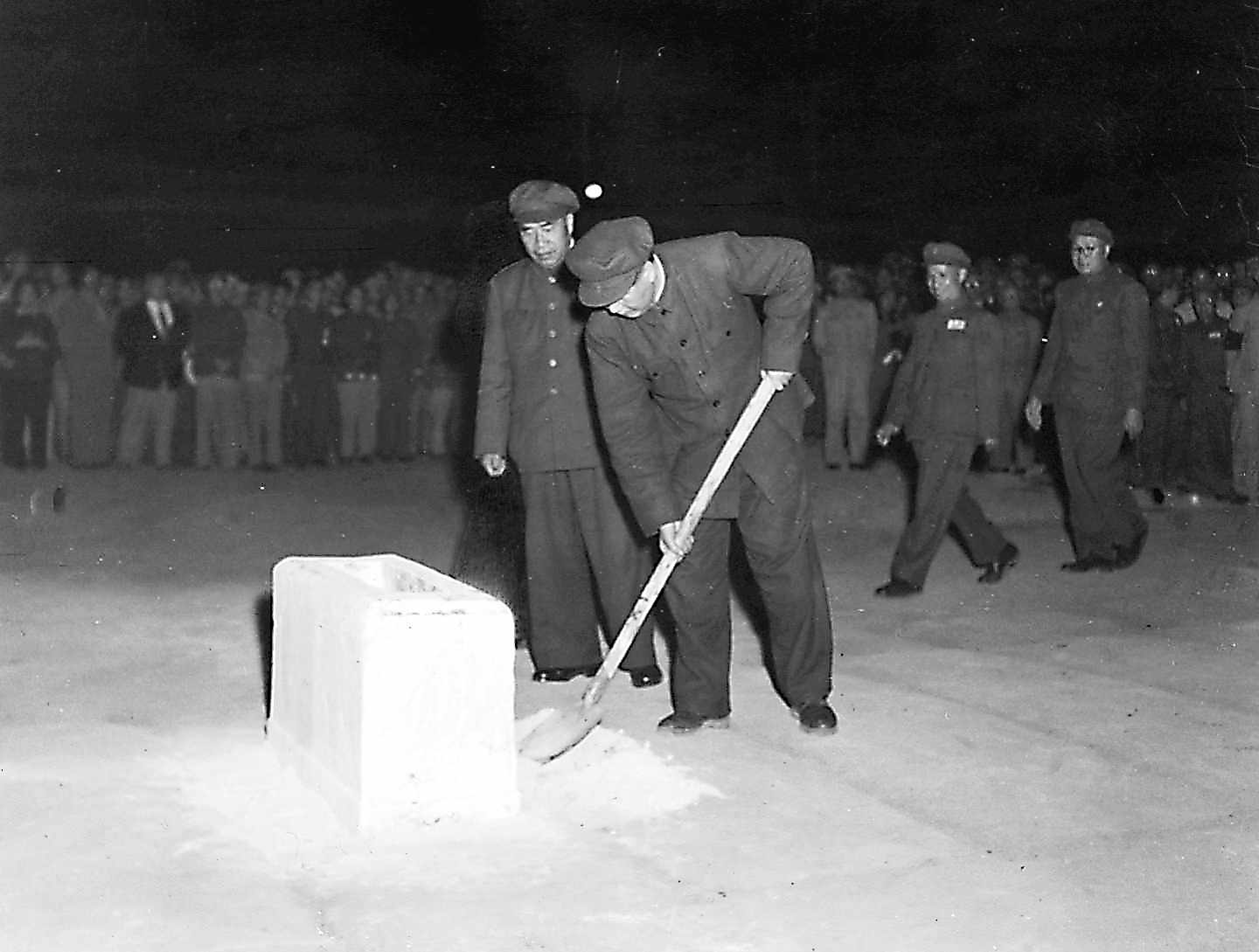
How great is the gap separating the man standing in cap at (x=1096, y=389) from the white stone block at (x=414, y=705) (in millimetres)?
4813

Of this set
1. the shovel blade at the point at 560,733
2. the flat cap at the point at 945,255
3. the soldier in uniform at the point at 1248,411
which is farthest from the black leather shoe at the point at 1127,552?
the shovel blade at the point at 560,733

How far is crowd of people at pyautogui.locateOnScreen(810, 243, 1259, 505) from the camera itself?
11789 mm

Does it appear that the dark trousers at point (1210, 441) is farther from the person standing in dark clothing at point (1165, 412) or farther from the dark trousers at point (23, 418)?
the dark trousers at point (23, 418)

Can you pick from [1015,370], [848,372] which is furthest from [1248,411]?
[848,372]

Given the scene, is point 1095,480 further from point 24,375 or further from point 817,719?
point 24,375

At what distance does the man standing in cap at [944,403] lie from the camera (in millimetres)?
7898

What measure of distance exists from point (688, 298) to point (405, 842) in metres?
1.86

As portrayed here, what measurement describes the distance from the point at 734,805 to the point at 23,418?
10.6m

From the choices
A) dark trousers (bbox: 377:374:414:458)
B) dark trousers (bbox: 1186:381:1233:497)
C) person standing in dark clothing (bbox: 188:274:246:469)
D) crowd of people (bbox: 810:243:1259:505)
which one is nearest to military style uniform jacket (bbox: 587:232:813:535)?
crowd of people (bbox: 810:243:1259:505)

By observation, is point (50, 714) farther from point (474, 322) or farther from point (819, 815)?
point (819, 815)

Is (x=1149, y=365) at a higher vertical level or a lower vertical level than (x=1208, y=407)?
higher

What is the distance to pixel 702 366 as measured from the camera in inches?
200

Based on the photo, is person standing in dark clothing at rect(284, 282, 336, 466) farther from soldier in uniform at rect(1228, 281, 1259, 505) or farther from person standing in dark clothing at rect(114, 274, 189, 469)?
soldier in uniform at rect(1228, 281, 1259, 505)

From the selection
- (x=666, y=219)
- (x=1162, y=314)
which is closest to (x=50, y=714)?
(x=1162, y=314)
